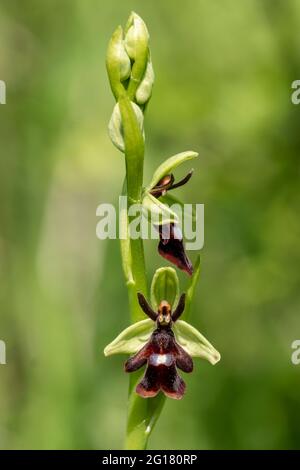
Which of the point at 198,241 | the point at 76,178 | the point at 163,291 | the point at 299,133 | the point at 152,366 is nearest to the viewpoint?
the point at 152,366

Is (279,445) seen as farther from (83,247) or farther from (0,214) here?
(0,214)

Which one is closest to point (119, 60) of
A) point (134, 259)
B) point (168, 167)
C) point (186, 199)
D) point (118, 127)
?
point (118, 127)

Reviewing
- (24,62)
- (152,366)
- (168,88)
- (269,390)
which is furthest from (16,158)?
(152,366)

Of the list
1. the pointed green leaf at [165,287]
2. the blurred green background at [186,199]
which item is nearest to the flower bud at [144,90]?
the pointed green leaf at [165,287]

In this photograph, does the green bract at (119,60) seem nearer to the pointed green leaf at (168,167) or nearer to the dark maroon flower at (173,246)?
the pointed green leaf at (168,167)

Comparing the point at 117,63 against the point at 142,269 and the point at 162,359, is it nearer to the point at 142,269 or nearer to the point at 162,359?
the point at 142,269

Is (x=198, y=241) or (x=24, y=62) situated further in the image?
(x=24, y=62)
